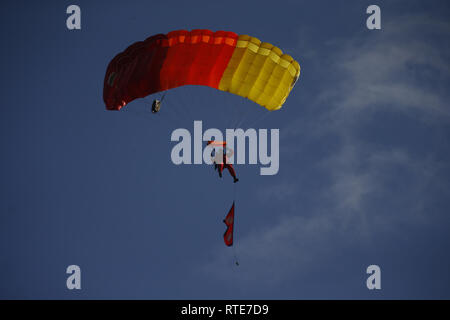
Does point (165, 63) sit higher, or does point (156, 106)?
point (165, 63)

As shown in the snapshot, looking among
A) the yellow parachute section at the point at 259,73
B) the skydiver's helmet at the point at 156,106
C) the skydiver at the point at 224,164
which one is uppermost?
the yellow parachute section at the point at 259,73

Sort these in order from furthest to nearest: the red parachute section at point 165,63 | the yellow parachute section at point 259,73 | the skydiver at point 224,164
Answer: the yellow parachute section at point 259,73 < the red parachute section at point 165,63 < the skydiver at point 224,164

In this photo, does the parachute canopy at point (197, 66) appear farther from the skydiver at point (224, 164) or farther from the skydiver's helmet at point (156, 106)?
the skydiver at point (224, 164)

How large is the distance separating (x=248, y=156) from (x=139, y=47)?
6.42m

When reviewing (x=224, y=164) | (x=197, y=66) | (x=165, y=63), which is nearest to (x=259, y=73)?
(x=197, y=66)

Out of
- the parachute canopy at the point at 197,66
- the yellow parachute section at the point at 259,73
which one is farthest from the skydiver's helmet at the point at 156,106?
the yellow parachute section at the point at 259,73

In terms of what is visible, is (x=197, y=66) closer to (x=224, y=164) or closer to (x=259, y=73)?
(x=259, y=73)

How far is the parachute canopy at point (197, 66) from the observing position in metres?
24.0

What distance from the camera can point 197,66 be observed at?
79.7 ft

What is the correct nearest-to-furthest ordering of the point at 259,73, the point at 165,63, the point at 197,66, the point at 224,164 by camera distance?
1. the point at 224,164
2. the point at 165,63
3. the point at 197,66
4. the point at 259,73

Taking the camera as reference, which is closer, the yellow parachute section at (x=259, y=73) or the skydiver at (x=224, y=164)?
the skydiver at (x=224, y=164)
